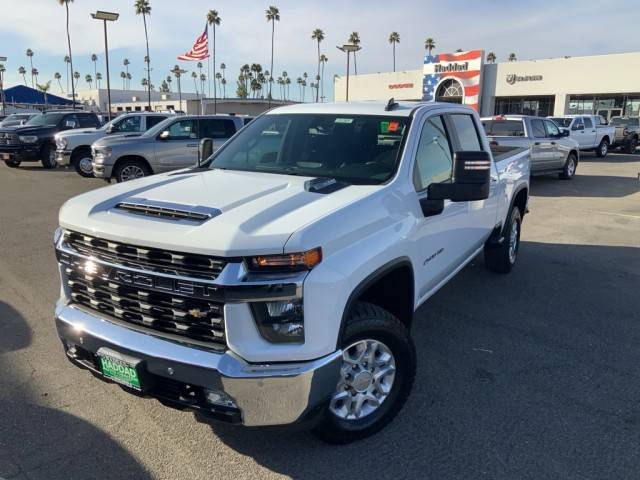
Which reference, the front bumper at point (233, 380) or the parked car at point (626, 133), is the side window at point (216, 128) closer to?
the front bumper at point (233, 380)

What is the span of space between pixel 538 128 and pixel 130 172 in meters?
10.6

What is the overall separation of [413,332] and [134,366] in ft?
8.64

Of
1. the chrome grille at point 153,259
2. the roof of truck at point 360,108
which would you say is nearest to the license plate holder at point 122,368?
the chrome grille at point 153,259

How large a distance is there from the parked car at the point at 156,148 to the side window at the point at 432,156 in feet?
28.3

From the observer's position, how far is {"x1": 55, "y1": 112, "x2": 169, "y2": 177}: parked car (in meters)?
15.2

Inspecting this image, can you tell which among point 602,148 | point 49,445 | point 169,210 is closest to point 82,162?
point 49,445

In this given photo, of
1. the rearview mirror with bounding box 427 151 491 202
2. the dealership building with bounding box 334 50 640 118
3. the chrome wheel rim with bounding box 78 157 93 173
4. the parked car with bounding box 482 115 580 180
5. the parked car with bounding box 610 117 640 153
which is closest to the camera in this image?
the rearview mirror with bounding box 427 151 491 202

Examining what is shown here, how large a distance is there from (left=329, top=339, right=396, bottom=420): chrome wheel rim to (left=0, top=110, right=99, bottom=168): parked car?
18.1 metres

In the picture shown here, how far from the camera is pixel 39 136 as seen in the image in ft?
58.1

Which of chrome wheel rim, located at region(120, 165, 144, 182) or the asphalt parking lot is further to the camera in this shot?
chrome wheel rim, located at region(120, 165, 144, 182)

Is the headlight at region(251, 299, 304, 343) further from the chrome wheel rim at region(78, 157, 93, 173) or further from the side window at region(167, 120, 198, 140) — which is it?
the chrome wheel rim at region(78, 157, 93, 173)

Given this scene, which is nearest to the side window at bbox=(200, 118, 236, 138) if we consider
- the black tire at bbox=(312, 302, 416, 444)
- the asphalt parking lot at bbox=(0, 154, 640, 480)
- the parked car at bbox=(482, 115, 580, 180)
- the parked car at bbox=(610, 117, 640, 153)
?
the parked car at bbox=(482, 115, 580, 180)

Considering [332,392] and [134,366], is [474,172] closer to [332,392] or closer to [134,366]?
[332,392]

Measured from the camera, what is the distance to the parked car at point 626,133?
25047 mm
